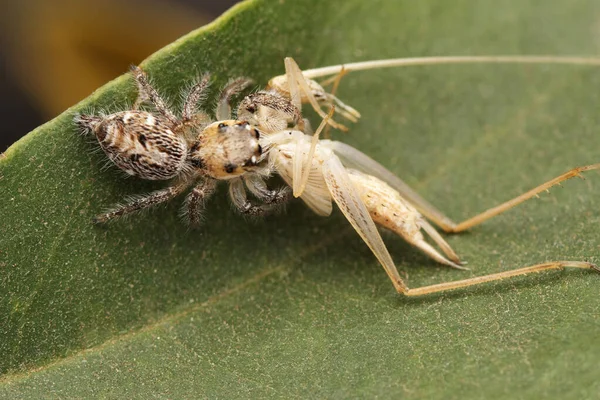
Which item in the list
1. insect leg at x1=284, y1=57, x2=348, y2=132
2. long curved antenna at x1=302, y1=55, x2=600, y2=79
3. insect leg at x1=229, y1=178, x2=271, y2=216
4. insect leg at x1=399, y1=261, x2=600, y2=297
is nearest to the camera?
insect leg at x1=399, y1=261, x2=600, y2=297

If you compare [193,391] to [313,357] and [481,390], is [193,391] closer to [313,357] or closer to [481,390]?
[313,357]

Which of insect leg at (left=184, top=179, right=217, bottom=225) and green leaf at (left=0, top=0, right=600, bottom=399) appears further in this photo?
insect leg at (left=184, top=179, right=217, bottom=225)

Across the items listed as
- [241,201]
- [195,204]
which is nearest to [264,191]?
[241,201]

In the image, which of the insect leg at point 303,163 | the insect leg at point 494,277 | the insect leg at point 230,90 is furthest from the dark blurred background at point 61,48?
the insect leg at point 494,277

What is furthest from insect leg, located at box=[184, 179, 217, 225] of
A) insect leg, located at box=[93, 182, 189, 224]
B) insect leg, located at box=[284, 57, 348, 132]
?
insect leg, located at box=[284, 57, 348, 132]

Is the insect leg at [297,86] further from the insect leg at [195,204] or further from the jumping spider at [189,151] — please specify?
the insect leg at [195,204]

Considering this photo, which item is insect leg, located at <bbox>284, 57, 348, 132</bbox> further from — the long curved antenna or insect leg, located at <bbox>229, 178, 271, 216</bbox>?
insect leg, located at <bbox>229, 178, 271, 216</bbox>
